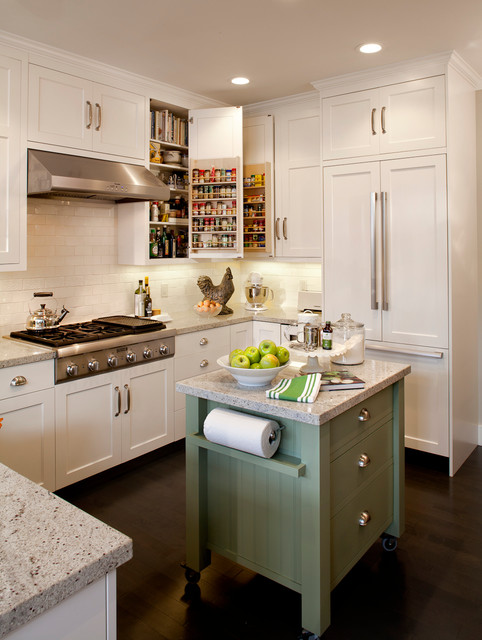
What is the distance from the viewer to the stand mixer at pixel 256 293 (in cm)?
470

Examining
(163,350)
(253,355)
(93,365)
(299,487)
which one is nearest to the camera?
(299,487)

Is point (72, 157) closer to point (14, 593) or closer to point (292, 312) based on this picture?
point (292, 312)

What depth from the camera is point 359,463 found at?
2.19m

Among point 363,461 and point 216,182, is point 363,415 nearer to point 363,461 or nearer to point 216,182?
point 363,461

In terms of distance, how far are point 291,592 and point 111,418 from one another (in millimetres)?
1569

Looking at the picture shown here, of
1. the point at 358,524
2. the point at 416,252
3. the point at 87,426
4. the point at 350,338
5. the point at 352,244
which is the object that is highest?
the point at 352,244

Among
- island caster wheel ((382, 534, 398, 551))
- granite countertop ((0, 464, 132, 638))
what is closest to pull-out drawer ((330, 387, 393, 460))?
island caster wheel ((382, 534, 398, 551))

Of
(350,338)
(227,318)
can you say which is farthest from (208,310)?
(350,338)

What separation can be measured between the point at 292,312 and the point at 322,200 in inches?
43.2

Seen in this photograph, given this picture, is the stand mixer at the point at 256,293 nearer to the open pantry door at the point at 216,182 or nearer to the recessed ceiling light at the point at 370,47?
the open pantry door at the point at 216,182

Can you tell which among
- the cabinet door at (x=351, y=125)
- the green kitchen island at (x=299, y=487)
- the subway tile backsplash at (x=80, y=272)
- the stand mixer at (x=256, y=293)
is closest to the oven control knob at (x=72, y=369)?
the subway tile backsplash at (x=80, y=272)

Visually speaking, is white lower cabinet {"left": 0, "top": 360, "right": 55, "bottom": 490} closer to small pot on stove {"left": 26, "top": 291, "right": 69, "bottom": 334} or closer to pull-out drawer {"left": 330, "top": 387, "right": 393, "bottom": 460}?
small pot on stove {"left": 26, "top": 291, "right": 69, "bottom": 334}

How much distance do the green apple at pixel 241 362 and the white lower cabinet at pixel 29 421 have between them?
1.28m

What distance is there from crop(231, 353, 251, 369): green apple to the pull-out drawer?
41 cm
